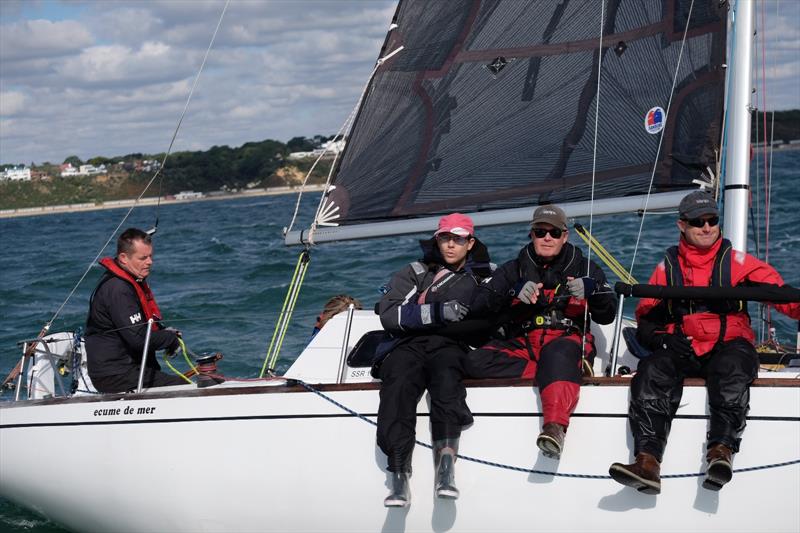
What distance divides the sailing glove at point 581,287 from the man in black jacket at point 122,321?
1978mm

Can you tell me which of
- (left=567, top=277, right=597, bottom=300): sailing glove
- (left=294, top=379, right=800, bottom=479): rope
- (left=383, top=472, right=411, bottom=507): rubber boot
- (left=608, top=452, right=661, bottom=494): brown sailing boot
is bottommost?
(left=383, top=472, right=411, bottom=507): rubber boot

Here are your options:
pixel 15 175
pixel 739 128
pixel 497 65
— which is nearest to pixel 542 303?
pixel 739 128

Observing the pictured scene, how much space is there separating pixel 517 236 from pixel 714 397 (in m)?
14.5

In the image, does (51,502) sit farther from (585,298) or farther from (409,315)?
(585,298)

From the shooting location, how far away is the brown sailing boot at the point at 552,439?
3.78m

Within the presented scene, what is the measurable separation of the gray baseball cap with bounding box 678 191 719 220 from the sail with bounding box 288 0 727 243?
50.6 inches

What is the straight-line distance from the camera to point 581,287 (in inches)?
157

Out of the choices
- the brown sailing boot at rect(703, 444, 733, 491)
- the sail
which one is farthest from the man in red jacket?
the sail

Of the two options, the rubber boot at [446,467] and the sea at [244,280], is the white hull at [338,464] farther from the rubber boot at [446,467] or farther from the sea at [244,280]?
the sea at [244,280]

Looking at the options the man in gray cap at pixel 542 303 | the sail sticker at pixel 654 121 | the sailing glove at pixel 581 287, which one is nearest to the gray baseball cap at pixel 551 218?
the man in gray cap at pixel 542 303

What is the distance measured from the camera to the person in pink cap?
404 centimetres

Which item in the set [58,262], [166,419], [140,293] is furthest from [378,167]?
[58,262]

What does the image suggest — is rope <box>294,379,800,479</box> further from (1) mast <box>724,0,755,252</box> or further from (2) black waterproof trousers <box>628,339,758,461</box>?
(1) mast <box>724,0,755,252</box>

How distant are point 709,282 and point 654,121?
159 cm
